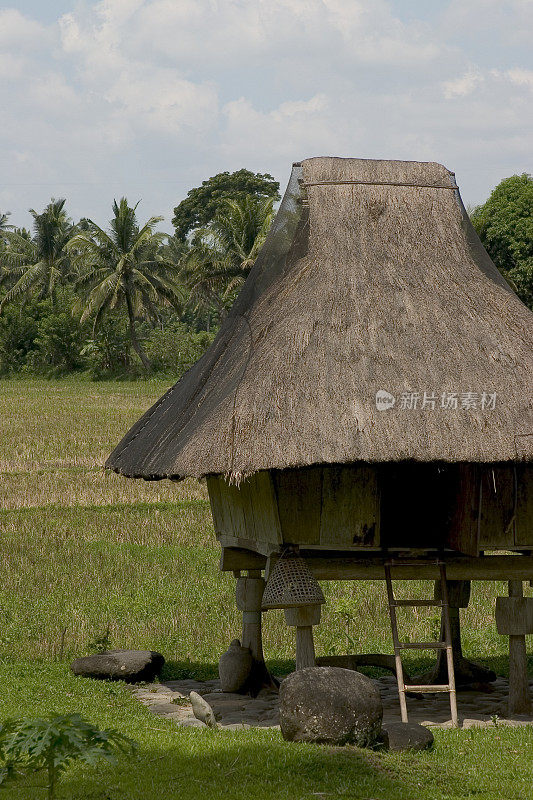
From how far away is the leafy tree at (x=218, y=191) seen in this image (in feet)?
181

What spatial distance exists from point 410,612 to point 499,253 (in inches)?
1000

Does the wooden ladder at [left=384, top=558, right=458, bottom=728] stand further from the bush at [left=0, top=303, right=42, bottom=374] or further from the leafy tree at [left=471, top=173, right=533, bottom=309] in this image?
the bush at [left=0, top=303, right=42, bottom=374]

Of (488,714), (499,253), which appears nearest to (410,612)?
(488,714)

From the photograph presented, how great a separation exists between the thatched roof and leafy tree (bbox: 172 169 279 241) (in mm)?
44221

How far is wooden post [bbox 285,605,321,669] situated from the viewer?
870 centimetres

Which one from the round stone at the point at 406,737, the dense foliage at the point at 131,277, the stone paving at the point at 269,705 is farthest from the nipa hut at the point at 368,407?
the dense foliage at the point at 131,277

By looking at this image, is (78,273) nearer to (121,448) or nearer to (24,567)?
(24,567)

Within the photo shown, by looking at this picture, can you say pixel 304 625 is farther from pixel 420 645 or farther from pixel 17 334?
pixel 17 334

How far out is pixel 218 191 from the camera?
55.5 metres

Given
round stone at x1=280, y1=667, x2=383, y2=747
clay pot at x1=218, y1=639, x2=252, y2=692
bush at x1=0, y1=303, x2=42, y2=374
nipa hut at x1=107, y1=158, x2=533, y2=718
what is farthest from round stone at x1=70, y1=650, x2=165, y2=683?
bush at x1=0, y1=303, x2=42, y2=374

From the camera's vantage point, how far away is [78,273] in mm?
50562

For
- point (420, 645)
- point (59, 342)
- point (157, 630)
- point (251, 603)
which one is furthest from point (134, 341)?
point (420, 645)

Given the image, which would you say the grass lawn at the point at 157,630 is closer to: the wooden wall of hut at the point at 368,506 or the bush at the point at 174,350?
the wooden wall of hut at the point at 368,506

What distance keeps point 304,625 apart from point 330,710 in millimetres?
1482
